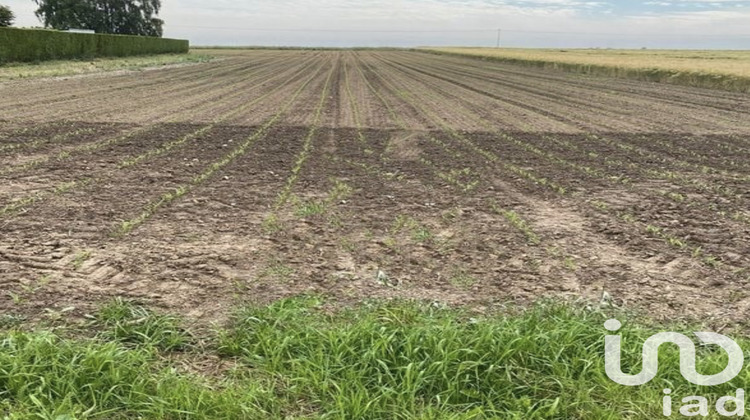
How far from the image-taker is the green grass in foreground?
2662 millimetres

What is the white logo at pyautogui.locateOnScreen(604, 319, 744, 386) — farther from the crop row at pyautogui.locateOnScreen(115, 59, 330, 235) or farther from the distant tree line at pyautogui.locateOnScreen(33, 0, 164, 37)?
the distant tree line at pyautogui.locateOnScreen(33, 0, 164, 37)

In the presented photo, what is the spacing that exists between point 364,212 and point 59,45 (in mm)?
35793

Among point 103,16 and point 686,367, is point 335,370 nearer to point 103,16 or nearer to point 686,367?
point 686,367

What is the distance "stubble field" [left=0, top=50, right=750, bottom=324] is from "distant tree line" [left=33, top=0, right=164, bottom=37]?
61.1 metres

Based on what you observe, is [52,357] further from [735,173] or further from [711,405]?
[735,173]

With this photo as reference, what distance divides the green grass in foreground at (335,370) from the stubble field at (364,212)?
0.47 meters

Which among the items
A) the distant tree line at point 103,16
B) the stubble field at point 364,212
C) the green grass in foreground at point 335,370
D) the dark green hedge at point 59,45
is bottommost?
the green grass in foreground at point 335,370

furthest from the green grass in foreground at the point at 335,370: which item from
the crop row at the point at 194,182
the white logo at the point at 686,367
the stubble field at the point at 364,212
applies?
the crop row at the point at 194,182

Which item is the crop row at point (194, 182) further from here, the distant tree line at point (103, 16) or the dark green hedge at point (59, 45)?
the distant tree line at point (103, 16)

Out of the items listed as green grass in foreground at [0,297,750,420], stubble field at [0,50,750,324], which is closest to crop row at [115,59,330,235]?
stubble field at [0,50,750,324]

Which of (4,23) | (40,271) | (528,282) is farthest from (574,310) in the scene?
(4,23)

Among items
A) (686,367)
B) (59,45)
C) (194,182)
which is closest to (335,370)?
(686,367)

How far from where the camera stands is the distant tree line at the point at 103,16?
6381cm

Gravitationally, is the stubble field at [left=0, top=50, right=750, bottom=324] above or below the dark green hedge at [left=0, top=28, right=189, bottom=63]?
below
